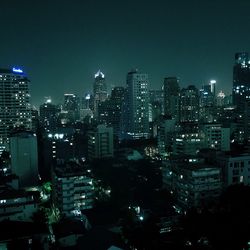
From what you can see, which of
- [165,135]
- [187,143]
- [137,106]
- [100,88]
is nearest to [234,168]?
[187,143]

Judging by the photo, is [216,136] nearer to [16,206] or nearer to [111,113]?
[16,206]

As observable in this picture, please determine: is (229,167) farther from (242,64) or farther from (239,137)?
(242,64)

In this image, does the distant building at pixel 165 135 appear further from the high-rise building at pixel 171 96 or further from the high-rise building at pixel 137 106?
the high-rise building at pixel 171 96

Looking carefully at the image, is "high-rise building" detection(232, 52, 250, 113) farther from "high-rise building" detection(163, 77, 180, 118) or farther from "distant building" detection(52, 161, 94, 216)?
"distant building" detection(52, 161, 94, 216)

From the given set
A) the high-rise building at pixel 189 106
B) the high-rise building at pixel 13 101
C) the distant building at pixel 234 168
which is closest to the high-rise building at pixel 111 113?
the high-rise building at pixel 189 106

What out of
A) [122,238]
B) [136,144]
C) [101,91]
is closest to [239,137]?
[136,144]

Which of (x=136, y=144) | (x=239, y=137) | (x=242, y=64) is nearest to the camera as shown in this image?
(x=136, y=144)
